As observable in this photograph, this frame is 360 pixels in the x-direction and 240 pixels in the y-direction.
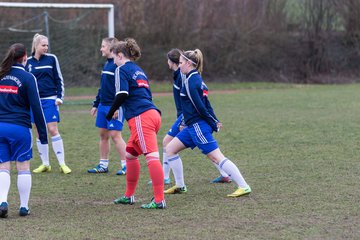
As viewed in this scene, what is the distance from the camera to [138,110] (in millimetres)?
7098

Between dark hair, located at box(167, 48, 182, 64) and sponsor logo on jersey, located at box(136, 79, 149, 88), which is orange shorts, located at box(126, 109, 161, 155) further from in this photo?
dark hair, located at box(167, 48, 182, 64)

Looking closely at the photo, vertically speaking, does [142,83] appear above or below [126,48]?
below

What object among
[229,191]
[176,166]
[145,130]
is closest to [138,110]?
[145,130]

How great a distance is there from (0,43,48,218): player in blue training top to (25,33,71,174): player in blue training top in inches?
107

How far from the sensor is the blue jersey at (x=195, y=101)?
7.51m

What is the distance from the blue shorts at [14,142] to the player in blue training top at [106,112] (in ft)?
8.32

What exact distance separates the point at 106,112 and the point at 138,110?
7.90 feet

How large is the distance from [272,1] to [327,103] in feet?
46.0

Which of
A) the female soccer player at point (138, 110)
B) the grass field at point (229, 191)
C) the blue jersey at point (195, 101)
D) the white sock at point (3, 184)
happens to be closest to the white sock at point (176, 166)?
the grass field at point (229, 191)

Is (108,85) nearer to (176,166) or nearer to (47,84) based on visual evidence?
(47,84)

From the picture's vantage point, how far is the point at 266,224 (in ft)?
20.7

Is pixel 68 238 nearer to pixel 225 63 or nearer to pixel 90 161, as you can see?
pixel 90 161

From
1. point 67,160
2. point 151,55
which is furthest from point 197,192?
point 151,55

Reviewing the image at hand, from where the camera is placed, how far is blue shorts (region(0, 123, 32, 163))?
22.0 feet
